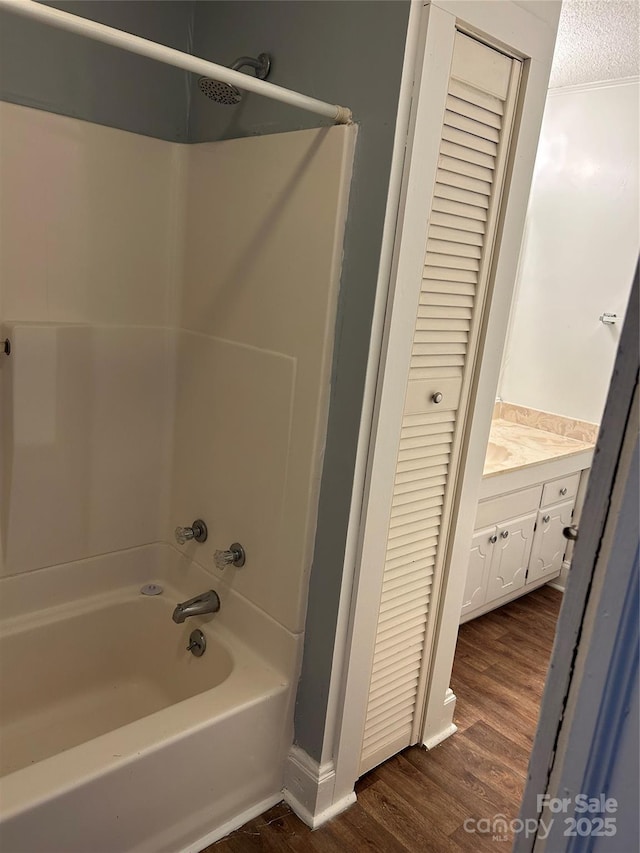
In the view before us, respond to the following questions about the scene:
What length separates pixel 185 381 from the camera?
2029mm

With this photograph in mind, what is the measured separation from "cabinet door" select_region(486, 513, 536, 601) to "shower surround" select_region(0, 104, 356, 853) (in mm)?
1249

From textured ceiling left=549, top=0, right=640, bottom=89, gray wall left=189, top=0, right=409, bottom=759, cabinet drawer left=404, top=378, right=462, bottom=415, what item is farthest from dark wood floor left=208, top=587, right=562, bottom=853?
textured ceiling left=549, top=0, right=640, bottom=89

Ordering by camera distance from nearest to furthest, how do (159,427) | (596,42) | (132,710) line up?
(132,710) < (159,427) < (596,42)

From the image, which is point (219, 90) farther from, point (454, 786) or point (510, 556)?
point (510, 556)

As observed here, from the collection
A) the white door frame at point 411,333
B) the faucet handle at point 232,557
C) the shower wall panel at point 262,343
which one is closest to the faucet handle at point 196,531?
the shower wall panel at point 262,343

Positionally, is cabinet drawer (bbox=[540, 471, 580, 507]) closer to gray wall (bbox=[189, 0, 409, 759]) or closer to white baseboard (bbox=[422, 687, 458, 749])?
white baseboard (bbox=[422, 687, 458, 749])

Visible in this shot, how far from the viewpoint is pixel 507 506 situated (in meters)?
2.63

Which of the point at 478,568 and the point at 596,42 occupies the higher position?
the point at 596,42

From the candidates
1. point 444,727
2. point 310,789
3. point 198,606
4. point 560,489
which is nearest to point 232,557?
point 198,606

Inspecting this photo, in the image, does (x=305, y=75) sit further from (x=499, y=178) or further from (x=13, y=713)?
(x=13, y=713)

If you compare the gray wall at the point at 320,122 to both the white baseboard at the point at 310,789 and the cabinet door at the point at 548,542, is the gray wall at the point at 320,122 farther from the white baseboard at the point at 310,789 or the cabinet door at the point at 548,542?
the cabinet door at the point at 548,542

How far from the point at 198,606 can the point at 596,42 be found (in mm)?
2422

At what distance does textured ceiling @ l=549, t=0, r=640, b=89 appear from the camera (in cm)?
207

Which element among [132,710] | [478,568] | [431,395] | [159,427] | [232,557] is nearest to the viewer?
[431,395]
